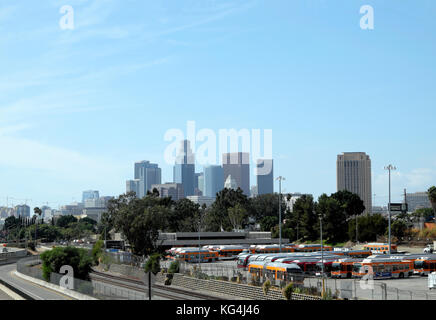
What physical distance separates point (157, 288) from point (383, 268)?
93.3 ft

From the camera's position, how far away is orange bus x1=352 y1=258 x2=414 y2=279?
65.7 metres

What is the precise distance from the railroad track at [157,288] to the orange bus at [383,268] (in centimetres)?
2255

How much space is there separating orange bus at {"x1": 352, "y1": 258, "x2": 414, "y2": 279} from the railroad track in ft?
74.0

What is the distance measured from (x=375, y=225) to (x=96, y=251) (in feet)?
232

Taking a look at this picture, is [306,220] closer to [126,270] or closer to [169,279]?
[126,270]

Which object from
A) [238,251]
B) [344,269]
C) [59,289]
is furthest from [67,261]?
[238,251]

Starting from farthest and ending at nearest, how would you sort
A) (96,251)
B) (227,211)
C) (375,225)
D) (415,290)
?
(227,211)
(375,225)
(96,251)
(415,290)

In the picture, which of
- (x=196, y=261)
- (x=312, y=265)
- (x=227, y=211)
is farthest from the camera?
(x=227, y=211)

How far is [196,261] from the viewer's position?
104 meters

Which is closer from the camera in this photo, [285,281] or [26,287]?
→ [285,281]

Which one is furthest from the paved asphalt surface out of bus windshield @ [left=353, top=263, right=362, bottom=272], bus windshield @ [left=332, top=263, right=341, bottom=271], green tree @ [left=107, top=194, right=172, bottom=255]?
green tree @ [left=107, top=194, right=172, bottom=255]

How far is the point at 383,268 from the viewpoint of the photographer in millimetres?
67188

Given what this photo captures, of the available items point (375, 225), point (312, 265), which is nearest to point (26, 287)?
point (312, 265)
